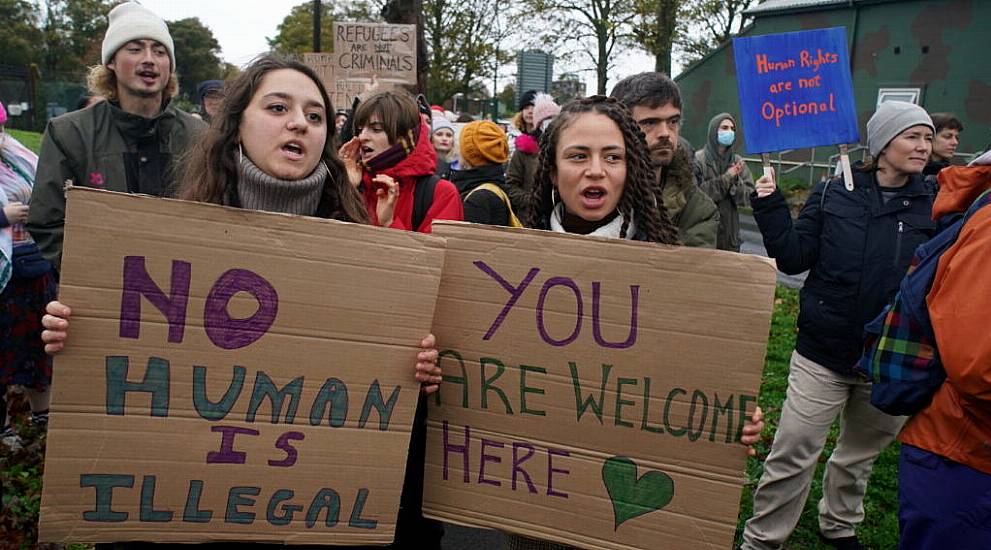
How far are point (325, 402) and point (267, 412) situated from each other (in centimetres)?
14

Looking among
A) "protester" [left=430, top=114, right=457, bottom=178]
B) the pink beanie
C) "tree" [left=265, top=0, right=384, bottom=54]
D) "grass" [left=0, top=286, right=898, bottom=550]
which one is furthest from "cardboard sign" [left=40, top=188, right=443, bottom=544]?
"tree" [left=265, top=0, right=384, bottom=54]

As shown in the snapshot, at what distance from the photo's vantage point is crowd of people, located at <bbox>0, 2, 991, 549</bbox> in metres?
2.00

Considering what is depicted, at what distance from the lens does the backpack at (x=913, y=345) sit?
2.06 m

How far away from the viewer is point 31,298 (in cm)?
404

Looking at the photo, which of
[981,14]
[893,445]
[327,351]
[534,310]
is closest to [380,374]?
[327,351]

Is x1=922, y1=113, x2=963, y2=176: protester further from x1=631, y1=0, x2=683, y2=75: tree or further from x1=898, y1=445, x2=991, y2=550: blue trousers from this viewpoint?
x1=631, y1=0, x2=683, y2=75: tree

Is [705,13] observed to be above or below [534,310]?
above

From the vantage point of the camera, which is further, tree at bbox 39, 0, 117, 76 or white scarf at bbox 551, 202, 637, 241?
tree at bbox 39, 0, 117, 76

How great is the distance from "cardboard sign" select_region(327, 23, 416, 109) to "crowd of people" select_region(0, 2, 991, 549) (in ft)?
10.7

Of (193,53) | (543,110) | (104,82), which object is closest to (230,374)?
(104,82)

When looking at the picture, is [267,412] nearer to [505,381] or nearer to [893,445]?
[505,381]

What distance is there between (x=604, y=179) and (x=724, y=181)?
3.39 meters

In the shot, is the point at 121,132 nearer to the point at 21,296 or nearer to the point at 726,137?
the point at 21,296

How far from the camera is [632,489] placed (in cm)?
184
